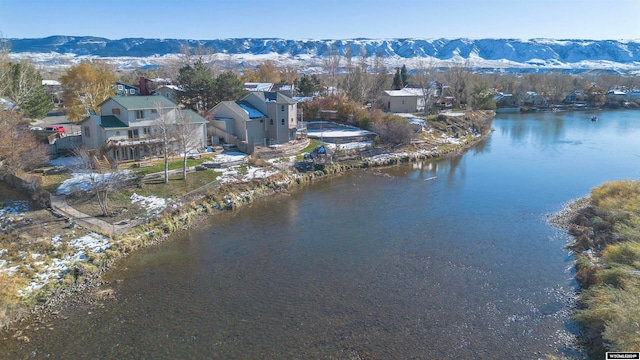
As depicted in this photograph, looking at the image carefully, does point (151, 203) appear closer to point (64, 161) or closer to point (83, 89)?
point (64, 161)

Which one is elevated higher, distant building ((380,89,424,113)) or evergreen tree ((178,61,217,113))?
evergreen tree ((178,61,217,113))

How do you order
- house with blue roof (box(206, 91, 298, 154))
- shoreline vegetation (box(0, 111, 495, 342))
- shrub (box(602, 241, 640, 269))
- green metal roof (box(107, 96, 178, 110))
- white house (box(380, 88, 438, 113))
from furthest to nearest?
white house (box(380, 88, 438, 113)) → house with blue roof (box(206, 91, 298, 154)) → green metal roof (box(107, 96, 178, 110)) → shrub (box(602, 241, 640, 269)) → shoreline vegetation (box(0, 111, 495, 342))

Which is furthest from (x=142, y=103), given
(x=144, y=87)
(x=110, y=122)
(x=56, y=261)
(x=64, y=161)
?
(x=144, y=87)

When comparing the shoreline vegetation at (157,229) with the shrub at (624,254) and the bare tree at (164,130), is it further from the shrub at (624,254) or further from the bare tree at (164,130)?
the shrub at (624,254)

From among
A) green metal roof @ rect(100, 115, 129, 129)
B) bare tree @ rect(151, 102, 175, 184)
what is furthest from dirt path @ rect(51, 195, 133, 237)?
green metal roof @ rect(100, 115, 129, 129)

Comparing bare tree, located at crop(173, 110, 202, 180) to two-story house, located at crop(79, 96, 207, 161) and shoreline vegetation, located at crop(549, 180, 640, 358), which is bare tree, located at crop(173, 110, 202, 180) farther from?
A: shoreline vegetation, located at crop(549, 180, 640, 358)
